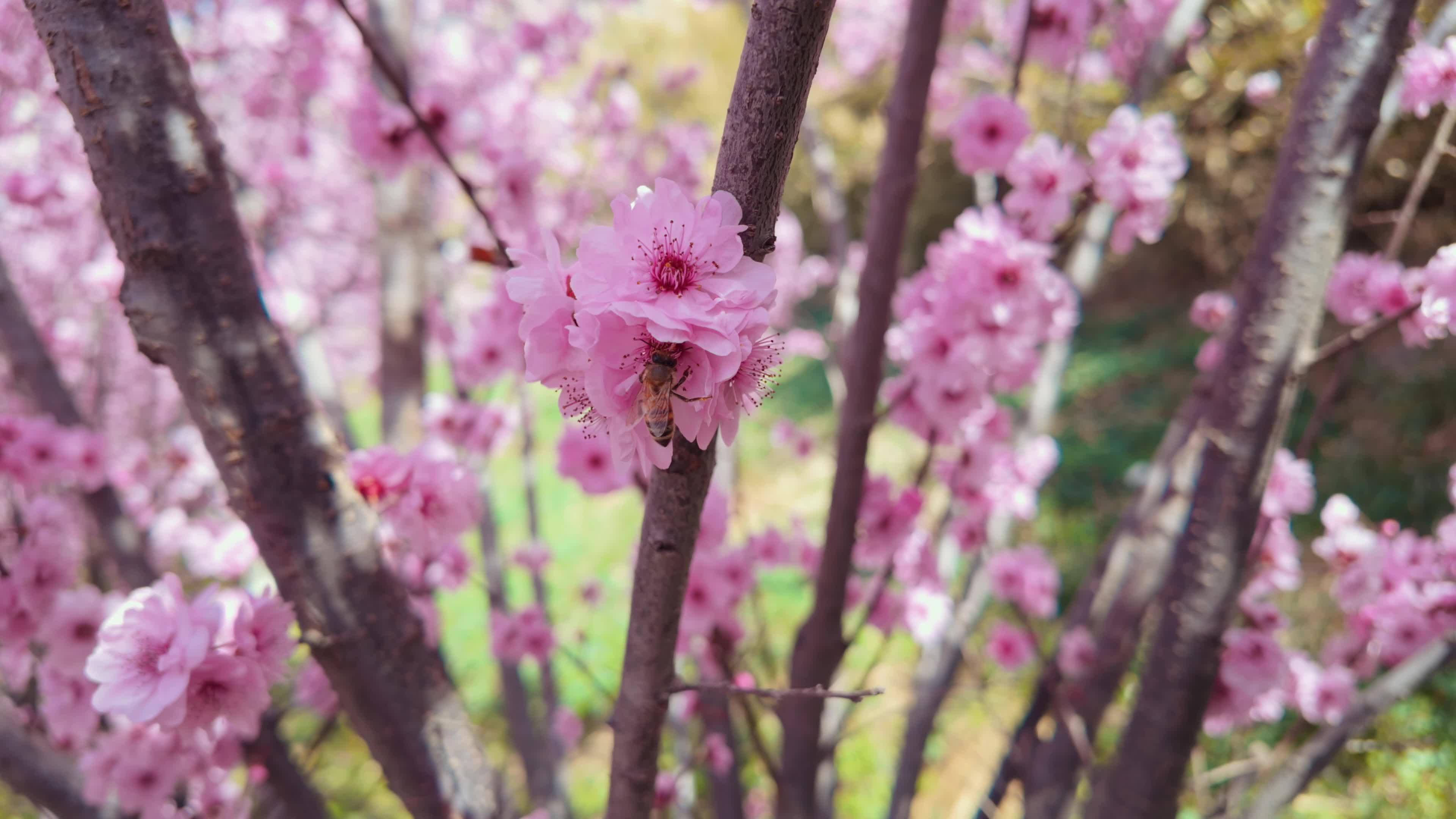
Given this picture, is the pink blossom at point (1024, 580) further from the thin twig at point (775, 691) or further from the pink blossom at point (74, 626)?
the pink blossom at point (74, 626)

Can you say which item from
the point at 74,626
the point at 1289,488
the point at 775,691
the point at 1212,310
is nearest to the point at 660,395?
the point at 775,691

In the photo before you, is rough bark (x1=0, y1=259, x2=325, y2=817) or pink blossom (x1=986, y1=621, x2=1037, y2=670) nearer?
rough bark (x1=0, y1=259, x2=325, y2=817)

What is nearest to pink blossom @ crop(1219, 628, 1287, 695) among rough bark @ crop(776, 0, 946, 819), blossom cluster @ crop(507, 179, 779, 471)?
rough bark @ crop(776, 0, 946, 819)

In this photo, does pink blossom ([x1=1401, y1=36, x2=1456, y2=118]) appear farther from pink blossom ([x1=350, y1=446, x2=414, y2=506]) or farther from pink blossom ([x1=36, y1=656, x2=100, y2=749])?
pink blossom ([x1=36, y1=656, x2=100, y2=749])

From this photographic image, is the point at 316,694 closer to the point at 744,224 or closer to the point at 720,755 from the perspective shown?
the point at 720,755

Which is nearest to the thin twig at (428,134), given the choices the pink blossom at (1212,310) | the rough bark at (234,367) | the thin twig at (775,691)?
the rough bark at (234,367)

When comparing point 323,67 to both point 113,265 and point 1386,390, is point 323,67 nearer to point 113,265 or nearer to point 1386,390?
point 113,265

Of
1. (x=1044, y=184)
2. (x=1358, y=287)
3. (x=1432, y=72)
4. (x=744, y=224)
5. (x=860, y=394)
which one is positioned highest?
(x=1432, y=72)

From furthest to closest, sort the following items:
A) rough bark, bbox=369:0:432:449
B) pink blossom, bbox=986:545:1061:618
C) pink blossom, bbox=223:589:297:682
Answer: pink blossom, bbox=986:545:1061:618
rough bark, bbox=369:0:432:449
pink blossom, bbox=223:589:297:682
